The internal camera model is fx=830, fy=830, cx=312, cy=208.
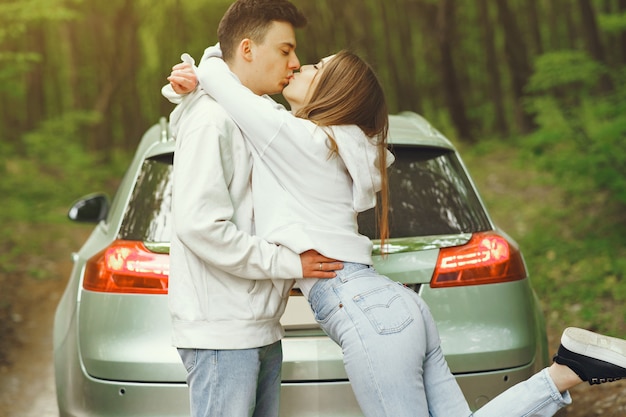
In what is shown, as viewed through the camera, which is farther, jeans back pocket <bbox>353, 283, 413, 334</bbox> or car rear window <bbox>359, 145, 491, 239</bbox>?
car rear window <bbox>359, 145, 491, 239</bbox>

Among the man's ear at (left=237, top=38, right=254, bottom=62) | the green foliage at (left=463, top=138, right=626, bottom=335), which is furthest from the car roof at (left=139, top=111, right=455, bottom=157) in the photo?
the green foliage at (left=463, top=138, right=626, bottom=335)

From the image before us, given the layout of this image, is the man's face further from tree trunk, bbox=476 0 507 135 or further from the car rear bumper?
tree trunk, bbox=476 0 507 135

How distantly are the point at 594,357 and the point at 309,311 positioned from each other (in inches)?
46.1

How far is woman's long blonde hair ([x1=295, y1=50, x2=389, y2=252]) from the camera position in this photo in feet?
8.50

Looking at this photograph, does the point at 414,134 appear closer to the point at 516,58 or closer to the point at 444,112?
the point at 516,58

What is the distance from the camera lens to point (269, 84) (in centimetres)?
270

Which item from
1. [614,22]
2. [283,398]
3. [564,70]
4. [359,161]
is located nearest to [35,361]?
[283,398]

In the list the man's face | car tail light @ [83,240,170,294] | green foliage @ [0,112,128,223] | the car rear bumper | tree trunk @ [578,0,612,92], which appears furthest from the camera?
tree trunk @ [578,0,612,92]

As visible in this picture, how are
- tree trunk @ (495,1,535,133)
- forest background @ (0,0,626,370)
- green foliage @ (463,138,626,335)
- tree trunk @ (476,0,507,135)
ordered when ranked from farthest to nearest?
tree trunk @ (476,0,507,135), tree trunk @ (495,1,535,133), forest background @ (0,0,626,370), green foliage @ (463,138,626,335)

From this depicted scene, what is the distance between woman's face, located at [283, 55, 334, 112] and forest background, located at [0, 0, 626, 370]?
27cm

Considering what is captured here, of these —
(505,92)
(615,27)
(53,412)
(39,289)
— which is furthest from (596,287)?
(505,92)

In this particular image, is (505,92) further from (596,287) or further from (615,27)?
(596,287)

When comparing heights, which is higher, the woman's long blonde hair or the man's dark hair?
the man's dark hair

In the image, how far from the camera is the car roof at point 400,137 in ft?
12.4
